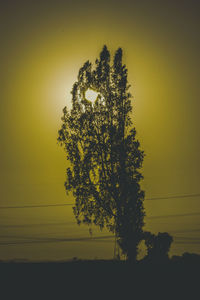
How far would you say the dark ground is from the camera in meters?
11.0

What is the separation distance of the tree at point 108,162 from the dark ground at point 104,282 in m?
4.72

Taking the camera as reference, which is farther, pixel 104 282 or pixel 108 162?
pixel 108 162

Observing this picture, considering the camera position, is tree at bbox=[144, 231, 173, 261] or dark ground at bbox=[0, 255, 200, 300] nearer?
dark ground at bbox=[0, 255, 200, 300]

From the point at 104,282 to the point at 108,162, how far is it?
26.0 feet

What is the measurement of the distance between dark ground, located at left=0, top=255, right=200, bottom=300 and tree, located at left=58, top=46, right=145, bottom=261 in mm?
4718

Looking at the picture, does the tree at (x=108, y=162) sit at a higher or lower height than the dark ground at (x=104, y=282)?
higher

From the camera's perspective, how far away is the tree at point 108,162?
61.3 feet

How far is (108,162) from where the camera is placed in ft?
62.4

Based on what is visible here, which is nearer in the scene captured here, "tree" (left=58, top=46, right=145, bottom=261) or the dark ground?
the dark ground

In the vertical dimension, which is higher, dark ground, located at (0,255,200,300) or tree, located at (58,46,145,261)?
tree, located at (58,46,145,261)

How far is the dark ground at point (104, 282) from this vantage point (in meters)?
11.0

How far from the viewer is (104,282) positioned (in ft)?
39.2

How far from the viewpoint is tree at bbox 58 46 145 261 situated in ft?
61.3

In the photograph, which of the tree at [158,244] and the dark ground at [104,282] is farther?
the tree at [158,244]
